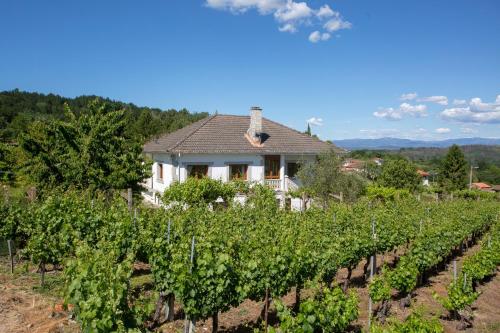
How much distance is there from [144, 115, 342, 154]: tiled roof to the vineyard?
8.93 metres

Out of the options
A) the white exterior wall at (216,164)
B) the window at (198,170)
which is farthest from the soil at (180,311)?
the window at (198,170)

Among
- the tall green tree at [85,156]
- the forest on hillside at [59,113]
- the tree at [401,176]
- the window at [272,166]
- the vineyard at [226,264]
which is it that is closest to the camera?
the vineyard at [226,264]

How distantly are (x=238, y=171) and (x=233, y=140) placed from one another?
→ 1927 mm

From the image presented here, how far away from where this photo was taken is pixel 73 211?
35.0 feet

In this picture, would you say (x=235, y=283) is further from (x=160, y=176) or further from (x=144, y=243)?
(x=160, y=176)

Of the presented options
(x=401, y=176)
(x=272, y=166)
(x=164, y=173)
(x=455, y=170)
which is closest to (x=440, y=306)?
(x=272, y=166)

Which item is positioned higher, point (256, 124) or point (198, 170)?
point (256, 124)

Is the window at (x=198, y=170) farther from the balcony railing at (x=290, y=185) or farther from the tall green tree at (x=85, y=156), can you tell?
the balcony railing at (x=290, y=185)

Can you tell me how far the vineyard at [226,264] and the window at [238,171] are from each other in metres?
8.89

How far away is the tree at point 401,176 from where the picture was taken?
40.9 meters

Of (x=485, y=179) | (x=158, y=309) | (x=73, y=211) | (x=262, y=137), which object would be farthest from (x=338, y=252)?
(x=485, y=179)

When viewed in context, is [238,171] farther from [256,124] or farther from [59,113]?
[59,113]

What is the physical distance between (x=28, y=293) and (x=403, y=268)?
864 centimetres

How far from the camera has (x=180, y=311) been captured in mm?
8641
